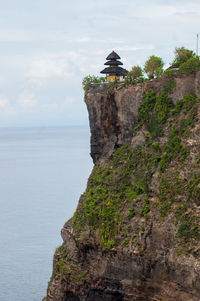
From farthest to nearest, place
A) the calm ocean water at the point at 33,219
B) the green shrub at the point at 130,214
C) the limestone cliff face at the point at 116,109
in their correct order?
1. the calm ocean water at the point at 33,219
2. the limestone cliff face at the point at 116,109
3. the green shrub at the point at 130,214

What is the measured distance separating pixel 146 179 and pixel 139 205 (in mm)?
2431

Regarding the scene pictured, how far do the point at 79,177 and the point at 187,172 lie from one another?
339 ft

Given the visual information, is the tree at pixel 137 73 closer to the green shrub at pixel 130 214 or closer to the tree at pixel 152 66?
the tree at pixel 152 66

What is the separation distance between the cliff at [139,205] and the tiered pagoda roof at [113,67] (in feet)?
8.26

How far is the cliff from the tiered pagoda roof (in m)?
2.52

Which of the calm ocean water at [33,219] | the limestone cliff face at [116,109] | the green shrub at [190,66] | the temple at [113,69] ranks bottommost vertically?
the calm ocean water at [33,219]

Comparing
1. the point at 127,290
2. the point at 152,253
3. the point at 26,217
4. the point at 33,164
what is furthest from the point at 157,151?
the point at 33,164

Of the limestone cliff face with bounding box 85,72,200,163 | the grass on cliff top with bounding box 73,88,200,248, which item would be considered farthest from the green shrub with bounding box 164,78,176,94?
the limestone cliff face with bounding box 85,72,200,163

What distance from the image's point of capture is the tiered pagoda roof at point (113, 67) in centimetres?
5534

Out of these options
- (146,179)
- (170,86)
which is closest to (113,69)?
(170,86)

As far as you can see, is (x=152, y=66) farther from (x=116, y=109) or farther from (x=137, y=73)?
(x=116, y=109)

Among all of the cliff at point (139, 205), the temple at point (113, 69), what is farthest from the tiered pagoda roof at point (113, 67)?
the cliff at point (139, 205)

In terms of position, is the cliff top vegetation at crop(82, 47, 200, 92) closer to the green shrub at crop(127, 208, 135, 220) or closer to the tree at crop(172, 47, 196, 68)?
the tree at crop(172, 47, 196, 68)

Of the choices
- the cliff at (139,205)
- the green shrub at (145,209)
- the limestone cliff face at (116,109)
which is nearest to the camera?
the cliff at (139,205)
